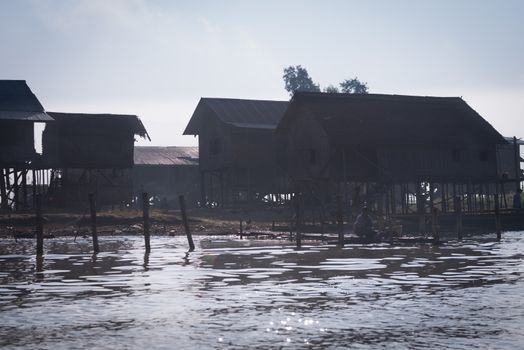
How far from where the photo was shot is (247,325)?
36.8ft

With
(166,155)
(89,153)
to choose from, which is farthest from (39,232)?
(166,155)

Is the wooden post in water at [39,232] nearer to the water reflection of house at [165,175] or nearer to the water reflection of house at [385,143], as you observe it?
the water reflection of house at [385,143]

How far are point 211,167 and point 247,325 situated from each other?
43.0 m

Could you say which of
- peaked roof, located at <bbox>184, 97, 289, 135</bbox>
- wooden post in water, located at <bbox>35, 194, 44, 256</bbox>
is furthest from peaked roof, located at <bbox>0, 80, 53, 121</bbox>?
wooden post in water, located at <bbox>35, 194, 44, 256</bbox>

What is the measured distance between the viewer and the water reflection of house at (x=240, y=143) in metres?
50.3

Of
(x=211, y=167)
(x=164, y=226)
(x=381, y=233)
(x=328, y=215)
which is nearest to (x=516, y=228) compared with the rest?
(x=328, y=215)

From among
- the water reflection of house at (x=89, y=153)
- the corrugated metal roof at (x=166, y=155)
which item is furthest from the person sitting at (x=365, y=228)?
the corrugated metal roof at (x=166, y=155)

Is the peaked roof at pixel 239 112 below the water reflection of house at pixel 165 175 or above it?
above

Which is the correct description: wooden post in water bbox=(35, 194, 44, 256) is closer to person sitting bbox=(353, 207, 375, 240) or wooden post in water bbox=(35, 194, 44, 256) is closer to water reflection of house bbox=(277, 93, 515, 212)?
person sitting bbox=(353, 207, 375, 240)

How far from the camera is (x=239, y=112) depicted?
52.5 m

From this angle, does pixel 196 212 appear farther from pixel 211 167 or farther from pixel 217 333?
pixel 217 333

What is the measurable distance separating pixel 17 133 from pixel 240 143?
13.0 metres

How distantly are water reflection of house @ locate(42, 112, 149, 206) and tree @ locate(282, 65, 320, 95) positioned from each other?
38.9 meters

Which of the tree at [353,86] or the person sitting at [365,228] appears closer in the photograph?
the person sitting at [365,228]
